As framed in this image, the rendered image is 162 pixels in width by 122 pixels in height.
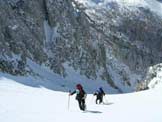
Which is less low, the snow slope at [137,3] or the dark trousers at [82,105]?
the snow slope at [137,3]

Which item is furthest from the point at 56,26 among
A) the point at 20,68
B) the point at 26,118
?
the point at 26,118

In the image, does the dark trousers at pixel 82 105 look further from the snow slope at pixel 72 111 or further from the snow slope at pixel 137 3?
the snow slope at pixel 137 3

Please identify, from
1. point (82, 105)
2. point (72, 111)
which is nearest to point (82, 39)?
point (72, 111)

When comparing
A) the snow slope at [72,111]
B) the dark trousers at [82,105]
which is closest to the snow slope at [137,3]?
the snow slope at [72,111]

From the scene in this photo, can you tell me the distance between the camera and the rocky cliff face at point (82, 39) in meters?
63.6

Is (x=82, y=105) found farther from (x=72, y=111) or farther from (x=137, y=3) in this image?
(x=137, y=3)

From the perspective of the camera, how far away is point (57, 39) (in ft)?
258

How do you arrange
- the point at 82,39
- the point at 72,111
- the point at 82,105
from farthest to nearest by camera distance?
1. the point at 82,39
2. the point at 72,111
3. the point at 82,105

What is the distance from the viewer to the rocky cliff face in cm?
6356

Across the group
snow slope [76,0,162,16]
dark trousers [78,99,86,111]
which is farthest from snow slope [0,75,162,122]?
snow slope [76,0,162,16]

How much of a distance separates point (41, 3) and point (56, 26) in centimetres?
504

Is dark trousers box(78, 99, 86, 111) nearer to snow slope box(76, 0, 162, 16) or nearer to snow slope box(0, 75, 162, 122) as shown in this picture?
snow slope box(0, 75, 162, 122)

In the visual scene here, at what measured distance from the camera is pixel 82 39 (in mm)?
87312

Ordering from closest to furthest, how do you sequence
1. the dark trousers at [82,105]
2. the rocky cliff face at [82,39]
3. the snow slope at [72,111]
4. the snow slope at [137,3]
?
the snow slope at [72,111] → the dark trousers at [82,105] → the rocky cliff face at [82,39] → the snow slope at [137,3]
